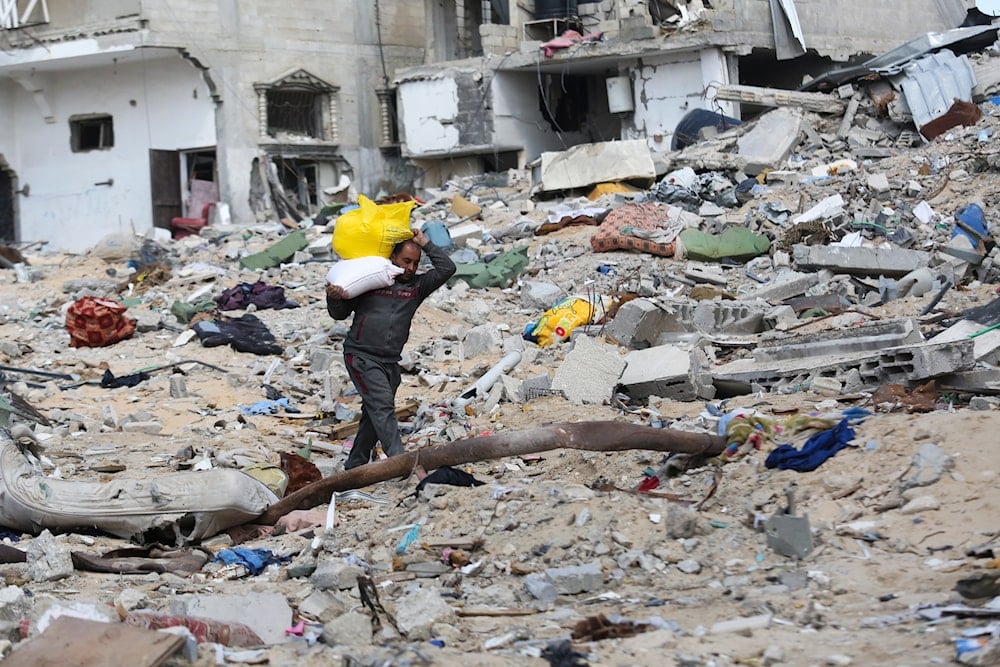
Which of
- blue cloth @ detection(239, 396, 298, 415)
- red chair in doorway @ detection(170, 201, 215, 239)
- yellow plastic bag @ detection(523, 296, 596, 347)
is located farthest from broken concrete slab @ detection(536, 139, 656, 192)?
blue cloth @ detection(239, 396, 298, 415)

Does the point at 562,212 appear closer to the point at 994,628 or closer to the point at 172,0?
the point at 172,0

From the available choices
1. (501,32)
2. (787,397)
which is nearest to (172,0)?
(501,32)

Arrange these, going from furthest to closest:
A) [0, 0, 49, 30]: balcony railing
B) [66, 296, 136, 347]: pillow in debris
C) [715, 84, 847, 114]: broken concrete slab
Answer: [0, 0, 49, 30]: balcony railing
[715, 84, 847, 114]: broken concrete slab
[66, 296, 136, 347]: pillow in debris

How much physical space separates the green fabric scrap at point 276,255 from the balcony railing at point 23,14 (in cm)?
948

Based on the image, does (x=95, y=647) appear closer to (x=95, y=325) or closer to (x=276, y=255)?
(x=95, y=325)

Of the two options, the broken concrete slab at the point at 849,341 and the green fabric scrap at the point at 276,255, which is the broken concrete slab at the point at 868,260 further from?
the green fabric scrap at the point at 276,255

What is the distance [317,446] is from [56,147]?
19436 mm

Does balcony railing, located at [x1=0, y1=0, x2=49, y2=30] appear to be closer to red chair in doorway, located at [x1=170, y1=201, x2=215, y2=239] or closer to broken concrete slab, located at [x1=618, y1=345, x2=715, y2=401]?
red chair in doorway, located at [x1=170, y1=201, x2=215, y2=239]

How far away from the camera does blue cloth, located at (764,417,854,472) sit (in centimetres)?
577

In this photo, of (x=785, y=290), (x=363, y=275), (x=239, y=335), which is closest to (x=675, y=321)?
(x=785, y=290)

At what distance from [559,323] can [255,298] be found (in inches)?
178

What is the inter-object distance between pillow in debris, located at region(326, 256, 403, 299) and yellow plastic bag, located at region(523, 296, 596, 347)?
386 cm

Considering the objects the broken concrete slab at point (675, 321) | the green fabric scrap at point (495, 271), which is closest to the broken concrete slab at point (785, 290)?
the broken concrete slab at point (675, 321)

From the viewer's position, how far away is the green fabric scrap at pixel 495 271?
14070 millimetres
